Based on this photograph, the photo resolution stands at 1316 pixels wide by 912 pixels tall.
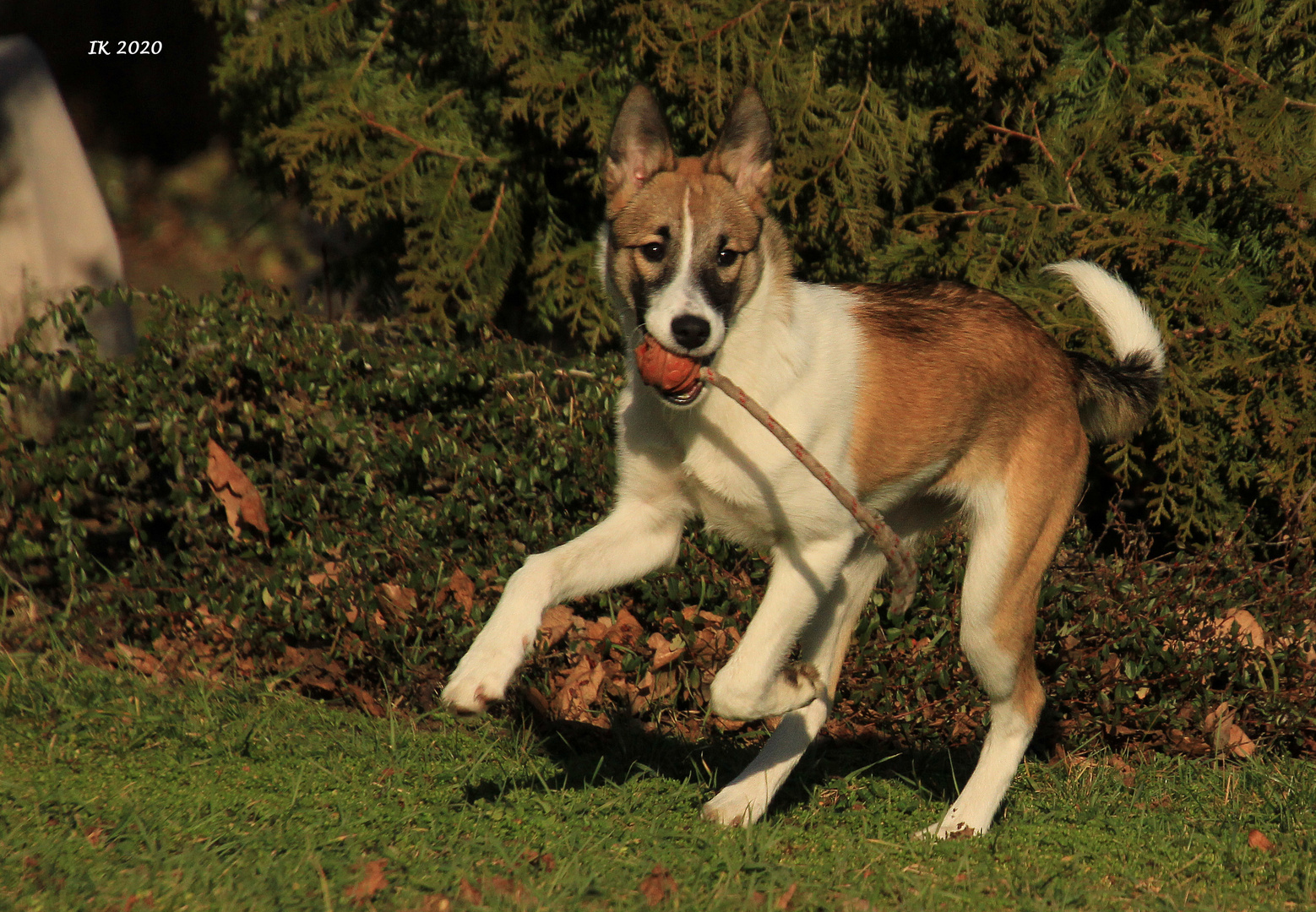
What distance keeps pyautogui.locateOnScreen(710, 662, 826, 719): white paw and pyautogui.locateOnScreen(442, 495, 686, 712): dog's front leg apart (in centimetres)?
46

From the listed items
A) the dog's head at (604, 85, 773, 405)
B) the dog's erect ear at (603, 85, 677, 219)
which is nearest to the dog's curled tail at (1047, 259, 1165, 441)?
the dog's head at (604, 85, 773, 405)

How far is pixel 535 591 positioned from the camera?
141 inches

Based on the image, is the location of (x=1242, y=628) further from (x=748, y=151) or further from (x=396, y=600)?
(x=396, y=600)

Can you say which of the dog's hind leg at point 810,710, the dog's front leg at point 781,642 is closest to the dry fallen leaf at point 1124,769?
the dog's hind leg at point 810,710

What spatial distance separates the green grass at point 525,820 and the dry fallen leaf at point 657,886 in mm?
16

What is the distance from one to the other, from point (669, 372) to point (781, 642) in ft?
2.85

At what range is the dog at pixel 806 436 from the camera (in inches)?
149

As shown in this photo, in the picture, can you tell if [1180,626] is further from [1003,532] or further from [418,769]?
[418,769]

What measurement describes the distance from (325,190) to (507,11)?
127 centimetres

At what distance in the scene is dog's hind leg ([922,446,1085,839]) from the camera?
425cm

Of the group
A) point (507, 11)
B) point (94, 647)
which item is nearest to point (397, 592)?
point (94, 647)

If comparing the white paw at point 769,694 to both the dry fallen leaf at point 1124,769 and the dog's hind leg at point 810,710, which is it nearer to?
the dog's hind leg at point 810,710

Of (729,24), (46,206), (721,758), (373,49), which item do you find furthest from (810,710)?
(46,206)

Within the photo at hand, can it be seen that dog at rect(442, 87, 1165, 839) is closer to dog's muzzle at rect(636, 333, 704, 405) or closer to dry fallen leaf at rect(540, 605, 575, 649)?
dog's muzzle at rect(636, 333, 704, 405)
